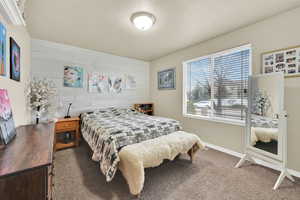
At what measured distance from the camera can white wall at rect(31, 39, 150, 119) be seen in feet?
9.68

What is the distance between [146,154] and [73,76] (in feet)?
9.20

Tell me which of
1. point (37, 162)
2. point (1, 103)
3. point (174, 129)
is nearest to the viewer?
point (37, 162)

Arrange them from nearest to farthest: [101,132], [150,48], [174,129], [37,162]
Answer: [37,162]
[101,132]
[174,129]
[150,48]

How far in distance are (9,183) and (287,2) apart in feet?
11.1

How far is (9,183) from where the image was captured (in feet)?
2.31

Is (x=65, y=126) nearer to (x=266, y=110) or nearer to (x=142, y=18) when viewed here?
(x=142, y=18)

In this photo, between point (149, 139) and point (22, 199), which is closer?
point (22, 199)

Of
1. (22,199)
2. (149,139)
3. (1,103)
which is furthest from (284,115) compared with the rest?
(1,103)

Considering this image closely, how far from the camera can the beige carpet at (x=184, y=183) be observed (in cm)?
155

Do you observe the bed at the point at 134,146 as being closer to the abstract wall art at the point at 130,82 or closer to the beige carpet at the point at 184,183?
the beige carpet at the point at 184,183

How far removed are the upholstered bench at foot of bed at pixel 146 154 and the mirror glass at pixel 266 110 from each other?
921 millimetres

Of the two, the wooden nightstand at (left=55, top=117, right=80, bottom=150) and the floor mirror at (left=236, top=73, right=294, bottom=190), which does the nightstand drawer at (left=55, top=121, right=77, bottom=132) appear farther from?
the floor mirror at (left=236, top=73, right=294, bottom=190)

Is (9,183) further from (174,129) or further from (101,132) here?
(174,129)

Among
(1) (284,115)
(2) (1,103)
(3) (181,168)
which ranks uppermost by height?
(2) (1,103)
